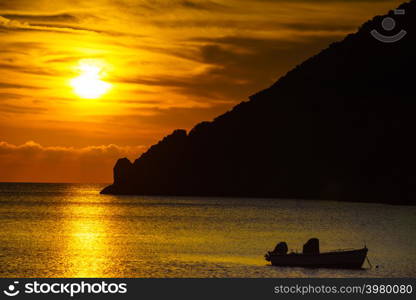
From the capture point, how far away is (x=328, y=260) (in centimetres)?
5994

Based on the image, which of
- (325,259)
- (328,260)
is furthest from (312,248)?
(328,260)

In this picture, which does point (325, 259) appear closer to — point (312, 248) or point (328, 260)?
point (328, 260)

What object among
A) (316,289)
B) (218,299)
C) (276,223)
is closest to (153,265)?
(218,299)

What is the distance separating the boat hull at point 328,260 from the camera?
6000 centimetres

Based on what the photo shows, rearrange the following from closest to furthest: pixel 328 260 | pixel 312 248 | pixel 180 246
→ pixel 328 260 < pixel 312 248 < pixel 180 246

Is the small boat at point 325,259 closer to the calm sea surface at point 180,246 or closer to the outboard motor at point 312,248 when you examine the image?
the outboard motor at point 312,248

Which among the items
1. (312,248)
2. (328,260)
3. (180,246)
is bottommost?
(328,260)

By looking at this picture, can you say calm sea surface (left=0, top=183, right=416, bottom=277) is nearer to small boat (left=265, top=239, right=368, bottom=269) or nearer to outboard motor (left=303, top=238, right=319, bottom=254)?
small boat (left=265, top=239, right=368, bottom=269)

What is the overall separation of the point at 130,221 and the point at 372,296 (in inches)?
4296

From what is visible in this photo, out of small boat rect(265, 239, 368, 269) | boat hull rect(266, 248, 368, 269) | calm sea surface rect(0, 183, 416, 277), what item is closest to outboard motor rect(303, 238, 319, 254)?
small boat rect(265, 239, 368, 269)

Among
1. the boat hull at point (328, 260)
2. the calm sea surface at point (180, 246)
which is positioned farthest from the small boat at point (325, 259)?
the calm sea surface at point (180, 246)

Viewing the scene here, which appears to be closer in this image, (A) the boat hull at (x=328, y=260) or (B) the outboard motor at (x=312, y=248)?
(A) the boat hull at (x=328, y=260)

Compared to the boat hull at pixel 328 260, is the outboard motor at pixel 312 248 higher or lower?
higher

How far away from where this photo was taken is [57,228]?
115000 millimetres
